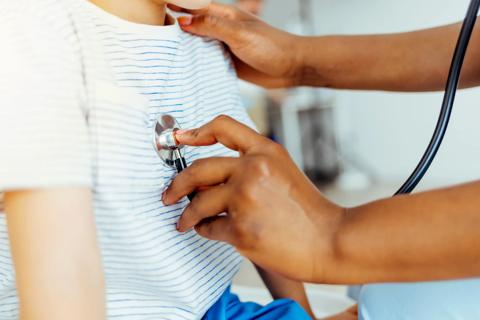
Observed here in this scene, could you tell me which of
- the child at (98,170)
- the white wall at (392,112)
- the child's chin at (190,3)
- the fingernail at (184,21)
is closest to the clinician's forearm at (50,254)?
the child at (98,170)

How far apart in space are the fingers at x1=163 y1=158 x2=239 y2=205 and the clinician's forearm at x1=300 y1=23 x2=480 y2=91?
52 centimetres

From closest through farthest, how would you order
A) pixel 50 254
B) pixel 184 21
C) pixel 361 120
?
1. pixel 50 254
2. pixel 184 21
3. pixel 361 120

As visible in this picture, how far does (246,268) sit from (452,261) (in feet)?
6.53

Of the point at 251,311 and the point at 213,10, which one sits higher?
the point at 213,10

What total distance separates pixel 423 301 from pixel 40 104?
0.61m

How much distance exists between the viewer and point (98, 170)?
0.65 meters

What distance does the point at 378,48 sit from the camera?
3.62 feet

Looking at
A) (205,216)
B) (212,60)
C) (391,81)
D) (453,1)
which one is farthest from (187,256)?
(453,1)

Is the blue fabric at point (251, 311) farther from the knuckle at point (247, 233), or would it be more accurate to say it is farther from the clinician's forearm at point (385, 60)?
the clinician's forearm at point (385, 60)

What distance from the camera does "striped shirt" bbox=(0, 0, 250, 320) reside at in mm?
587

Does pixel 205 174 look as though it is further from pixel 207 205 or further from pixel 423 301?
pixel 423 301

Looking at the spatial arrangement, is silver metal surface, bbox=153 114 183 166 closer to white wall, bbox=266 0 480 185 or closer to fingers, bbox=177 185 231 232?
fingers, bbox=177 185 231 232

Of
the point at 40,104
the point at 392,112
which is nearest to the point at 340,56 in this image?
the point at 40,104

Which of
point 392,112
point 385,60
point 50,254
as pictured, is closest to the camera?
point 50,254
